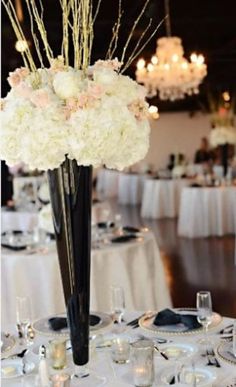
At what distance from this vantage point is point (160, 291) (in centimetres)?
459

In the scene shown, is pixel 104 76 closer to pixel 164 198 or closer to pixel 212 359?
pixel 212 359

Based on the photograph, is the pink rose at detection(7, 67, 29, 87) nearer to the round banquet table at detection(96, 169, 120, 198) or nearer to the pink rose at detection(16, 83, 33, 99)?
the pink rose at detection(16, 83, 33, 99)

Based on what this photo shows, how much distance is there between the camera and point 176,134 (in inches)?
842

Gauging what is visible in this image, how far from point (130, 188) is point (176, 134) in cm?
717

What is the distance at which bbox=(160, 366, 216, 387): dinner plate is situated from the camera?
1.86 metres

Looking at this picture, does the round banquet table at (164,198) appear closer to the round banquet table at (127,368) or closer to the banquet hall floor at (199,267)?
the banquet hall floor at (199,267)

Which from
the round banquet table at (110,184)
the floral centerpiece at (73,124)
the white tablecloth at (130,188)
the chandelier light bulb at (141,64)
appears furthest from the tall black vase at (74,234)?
the round banquet table at (110,184)

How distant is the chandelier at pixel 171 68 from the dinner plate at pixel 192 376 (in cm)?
713

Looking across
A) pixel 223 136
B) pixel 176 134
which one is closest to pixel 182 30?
pixel 223 136

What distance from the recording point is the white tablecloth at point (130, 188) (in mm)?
14453

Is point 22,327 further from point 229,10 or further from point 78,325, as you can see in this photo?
point 229,10

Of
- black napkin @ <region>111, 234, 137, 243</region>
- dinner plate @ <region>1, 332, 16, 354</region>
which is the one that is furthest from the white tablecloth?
dinner plate @ <region>1, 332, 16, 354</region>

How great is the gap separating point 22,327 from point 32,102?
3.35ft

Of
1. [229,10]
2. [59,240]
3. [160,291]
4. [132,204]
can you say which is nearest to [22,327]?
[59,240]
